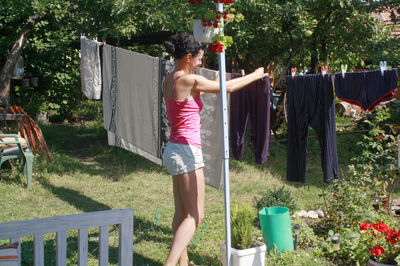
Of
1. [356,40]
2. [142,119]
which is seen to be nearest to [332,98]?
[142,119]

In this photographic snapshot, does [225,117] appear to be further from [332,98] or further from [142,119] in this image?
[142,119]

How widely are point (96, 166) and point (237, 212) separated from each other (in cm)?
425

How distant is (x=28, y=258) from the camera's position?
11.5ft

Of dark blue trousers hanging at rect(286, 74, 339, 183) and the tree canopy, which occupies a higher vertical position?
the tree canopy

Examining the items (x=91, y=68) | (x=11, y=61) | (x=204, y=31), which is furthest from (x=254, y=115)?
(x=11, y=61)

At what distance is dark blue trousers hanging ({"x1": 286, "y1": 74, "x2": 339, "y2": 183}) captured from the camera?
4.04m

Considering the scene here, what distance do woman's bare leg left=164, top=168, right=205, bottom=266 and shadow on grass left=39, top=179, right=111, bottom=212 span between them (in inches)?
88.1

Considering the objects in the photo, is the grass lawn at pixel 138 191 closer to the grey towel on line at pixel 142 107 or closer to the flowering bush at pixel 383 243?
the flowering bush at pixel 383 243

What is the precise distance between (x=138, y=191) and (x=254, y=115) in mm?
2296

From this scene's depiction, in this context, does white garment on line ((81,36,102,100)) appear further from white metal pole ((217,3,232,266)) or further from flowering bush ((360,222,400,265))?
flowering bush ((360,222,400,265))

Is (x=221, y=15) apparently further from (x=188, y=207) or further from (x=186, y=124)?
(x=188, y=207)

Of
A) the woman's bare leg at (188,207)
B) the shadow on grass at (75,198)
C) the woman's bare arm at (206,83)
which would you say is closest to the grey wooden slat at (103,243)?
the woman's bare leg at (188,207)

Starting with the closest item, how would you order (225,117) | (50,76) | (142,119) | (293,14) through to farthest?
(225,117)
(142,119)
(293,14)
(50,76)

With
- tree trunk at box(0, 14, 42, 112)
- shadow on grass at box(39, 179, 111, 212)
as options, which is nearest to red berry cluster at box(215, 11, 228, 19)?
shadow on grass at box(39, 179, 111, 212)
